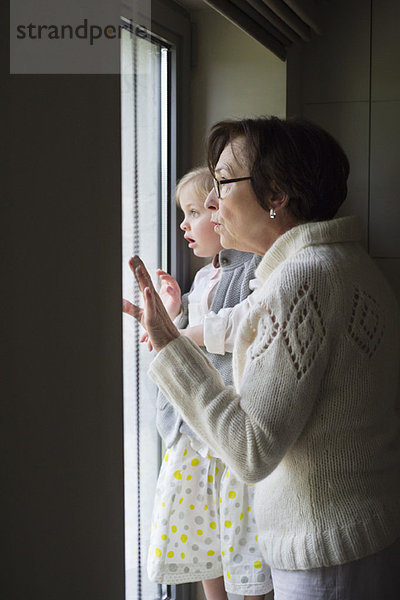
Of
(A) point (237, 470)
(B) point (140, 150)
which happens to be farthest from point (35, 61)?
(B) point (140, 150)

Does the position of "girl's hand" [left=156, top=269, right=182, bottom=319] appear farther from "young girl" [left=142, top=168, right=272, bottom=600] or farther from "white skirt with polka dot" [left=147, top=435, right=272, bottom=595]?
"white skirt with polka dot" [left=147, top=435, right=272, bottom=595]

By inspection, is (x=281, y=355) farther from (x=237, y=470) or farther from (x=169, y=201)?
(x=169, y=201)

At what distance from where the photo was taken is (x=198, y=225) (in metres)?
1.93

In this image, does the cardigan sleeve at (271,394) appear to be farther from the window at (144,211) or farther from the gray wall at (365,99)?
the gray wall at (365,99)

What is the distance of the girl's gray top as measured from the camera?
1.89 m

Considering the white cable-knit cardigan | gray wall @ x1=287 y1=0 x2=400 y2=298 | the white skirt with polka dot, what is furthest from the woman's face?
gray wall @ x1=287 y1=0 x2=400 y2=298

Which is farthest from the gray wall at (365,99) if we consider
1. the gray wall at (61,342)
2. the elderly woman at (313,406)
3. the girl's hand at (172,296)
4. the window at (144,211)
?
the gray wall at (61,342)

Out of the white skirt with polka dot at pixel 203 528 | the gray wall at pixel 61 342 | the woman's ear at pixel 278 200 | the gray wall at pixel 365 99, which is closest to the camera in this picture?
the gray wall at pixel 61 342

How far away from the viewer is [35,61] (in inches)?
36.3

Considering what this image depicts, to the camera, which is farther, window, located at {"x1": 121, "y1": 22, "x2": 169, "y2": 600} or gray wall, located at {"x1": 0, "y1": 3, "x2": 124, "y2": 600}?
window, located at {"x1": 121, "y1": 22, "x2": 169, "y2": 600}

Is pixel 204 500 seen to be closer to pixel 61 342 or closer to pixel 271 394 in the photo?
pixel 271 394

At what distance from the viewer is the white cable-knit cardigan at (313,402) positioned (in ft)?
3.77

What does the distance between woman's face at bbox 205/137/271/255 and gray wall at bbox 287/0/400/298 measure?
46.2 inches

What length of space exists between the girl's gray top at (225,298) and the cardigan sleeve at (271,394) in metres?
0.69
